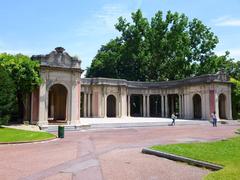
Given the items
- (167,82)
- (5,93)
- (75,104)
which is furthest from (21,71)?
(167,82)

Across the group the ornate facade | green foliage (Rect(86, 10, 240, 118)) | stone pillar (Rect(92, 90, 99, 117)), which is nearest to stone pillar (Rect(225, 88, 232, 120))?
the ornate facade

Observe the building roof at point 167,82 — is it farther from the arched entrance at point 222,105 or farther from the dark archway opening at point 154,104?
the dark archway opening at point 154,104

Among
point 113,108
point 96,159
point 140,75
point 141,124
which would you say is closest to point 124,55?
point 140,75

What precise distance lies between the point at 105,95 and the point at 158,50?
16.6 m

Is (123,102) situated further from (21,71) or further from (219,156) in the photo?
(219,156)

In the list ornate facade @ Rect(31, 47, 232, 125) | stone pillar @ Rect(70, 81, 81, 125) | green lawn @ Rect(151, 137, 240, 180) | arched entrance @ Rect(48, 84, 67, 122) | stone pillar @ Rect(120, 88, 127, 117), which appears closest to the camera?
green lawn @ Rect(151, 137, 240, 180)

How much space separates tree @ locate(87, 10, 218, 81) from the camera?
55125 millimetres

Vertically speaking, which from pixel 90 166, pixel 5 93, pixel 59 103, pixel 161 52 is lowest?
pixel 90 166

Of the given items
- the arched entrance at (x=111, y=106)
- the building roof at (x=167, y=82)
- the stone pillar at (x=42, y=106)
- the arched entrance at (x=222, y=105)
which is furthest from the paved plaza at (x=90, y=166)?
the arched entrance at (x=111, y=106)

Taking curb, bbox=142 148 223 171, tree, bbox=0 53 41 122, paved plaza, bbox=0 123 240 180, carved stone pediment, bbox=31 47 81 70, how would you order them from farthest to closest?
1. carved stone pediment, bbox=31 47 81 70
2. tree, bbox=0 53 41 122
3. curb, bbox=142 148 223 171
4. paved plaza, bbox=0 123 240 180

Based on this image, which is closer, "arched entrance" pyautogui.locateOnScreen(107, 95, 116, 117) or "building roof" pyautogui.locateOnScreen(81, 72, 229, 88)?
"building roof" pyautogui.locateOnScreen(81, 72, 229, 88)

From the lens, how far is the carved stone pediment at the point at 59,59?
1160 inches

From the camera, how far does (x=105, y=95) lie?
47.6 m

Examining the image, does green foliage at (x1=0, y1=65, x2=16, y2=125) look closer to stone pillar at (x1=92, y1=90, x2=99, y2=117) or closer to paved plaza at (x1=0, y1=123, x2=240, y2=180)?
paved plaza at (x1=0, y1=123, x2=240, y2=180)
